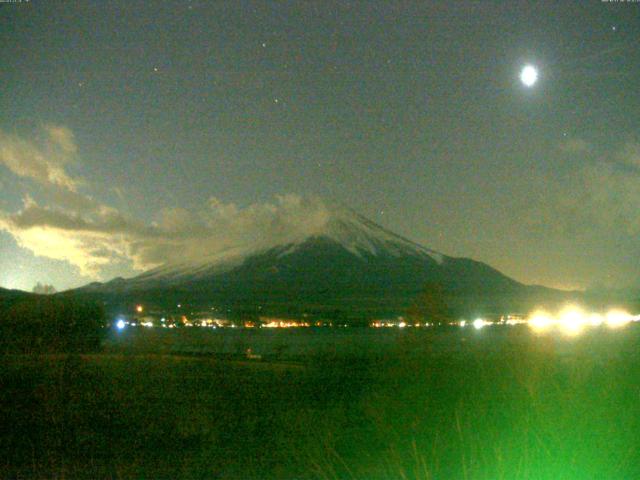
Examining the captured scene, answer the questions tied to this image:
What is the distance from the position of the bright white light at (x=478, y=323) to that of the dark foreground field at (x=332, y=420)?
2018 centimetres

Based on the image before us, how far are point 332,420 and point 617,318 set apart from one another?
23631 millimetres

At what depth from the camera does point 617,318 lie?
3284 cm

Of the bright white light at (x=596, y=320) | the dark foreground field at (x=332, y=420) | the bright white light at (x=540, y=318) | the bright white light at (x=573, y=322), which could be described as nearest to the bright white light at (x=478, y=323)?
the bright white light at (x=540, y=318)

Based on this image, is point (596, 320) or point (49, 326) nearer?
point (49, 326)

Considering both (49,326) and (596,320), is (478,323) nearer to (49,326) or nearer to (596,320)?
(596,320)

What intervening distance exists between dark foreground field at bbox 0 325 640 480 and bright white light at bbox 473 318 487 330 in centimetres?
2018

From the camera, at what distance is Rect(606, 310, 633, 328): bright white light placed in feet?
105

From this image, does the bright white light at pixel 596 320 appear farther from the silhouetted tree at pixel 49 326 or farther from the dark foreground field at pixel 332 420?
the silhouetted tree at pixel 49 326

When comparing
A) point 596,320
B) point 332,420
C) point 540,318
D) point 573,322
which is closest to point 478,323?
point 540,318

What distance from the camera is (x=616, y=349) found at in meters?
23.2

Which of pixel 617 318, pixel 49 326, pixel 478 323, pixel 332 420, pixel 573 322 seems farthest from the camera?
pixel 478 323

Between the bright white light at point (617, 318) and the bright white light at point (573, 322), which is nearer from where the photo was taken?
the bright white light at point (617, 318)

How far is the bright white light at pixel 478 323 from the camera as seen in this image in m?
42.1

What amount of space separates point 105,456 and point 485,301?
55.6 m
